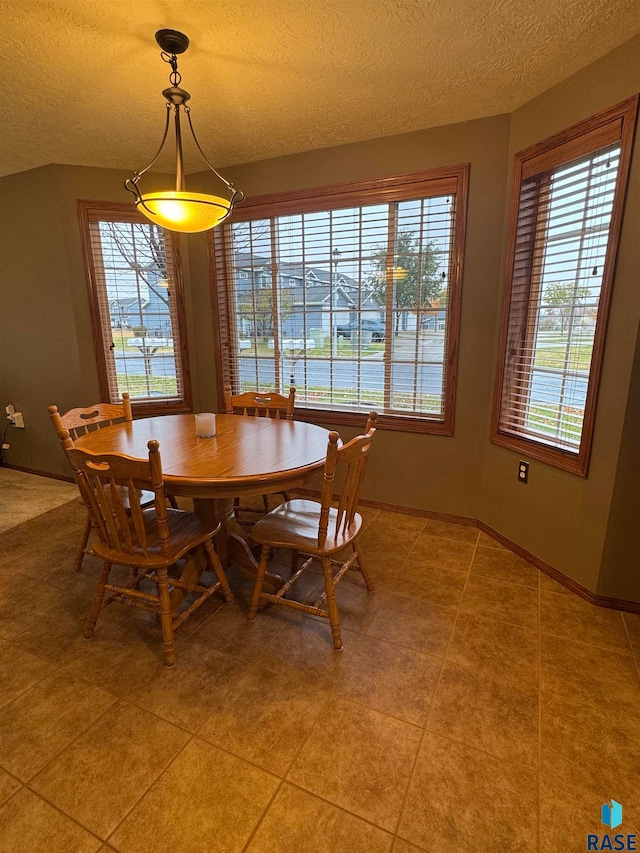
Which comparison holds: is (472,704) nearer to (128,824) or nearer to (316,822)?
(316,822)

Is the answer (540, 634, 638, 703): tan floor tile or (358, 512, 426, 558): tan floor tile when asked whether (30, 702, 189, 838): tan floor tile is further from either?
(358, 512, 426, 558): tan floor tile

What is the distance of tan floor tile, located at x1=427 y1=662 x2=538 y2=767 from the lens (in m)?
1.42

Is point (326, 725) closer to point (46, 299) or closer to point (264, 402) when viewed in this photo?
point (264, 402)

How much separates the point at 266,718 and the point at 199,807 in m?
Answer: 0.33

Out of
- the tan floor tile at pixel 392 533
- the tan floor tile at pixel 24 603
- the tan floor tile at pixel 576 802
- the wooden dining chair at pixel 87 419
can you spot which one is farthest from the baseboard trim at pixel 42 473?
the tan floor tile at pixel 576 802

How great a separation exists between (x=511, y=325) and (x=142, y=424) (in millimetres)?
2248

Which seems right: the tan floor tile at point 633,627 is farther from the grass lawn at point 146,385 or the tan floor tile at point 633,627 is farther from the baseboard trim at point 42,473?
the baseboard trim at point 42,473

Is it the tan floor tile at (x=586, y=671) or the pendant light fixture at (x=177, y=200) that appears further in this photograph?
the pendant light fixture at (x=177, y=200)

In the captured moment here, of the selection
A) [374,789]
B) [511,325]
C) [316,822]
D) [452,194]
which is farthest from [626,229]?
[316,822]

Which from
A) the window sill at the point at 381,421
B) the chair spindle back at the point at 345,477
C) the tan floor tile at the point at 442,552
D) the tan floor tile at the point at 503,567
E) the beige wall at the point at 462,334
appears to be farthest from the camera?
the window sill at the point at 381,421

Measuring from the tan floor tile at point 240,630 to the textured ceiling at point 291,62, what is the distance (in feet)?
8.18

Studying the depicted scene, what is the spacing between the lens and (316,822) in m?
1.20

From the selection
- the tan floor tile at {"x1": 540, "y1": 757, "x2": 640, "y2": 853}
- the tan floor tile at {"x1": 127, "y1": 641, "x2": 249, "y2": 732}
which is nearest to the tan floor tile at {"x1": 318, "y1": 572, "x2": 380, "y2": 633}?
the tan floor tile at {"x1": 127, "y1": 641, "x2": 249, "y2": 732}

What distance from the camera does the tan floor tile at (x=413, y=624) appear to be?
6.16ft
